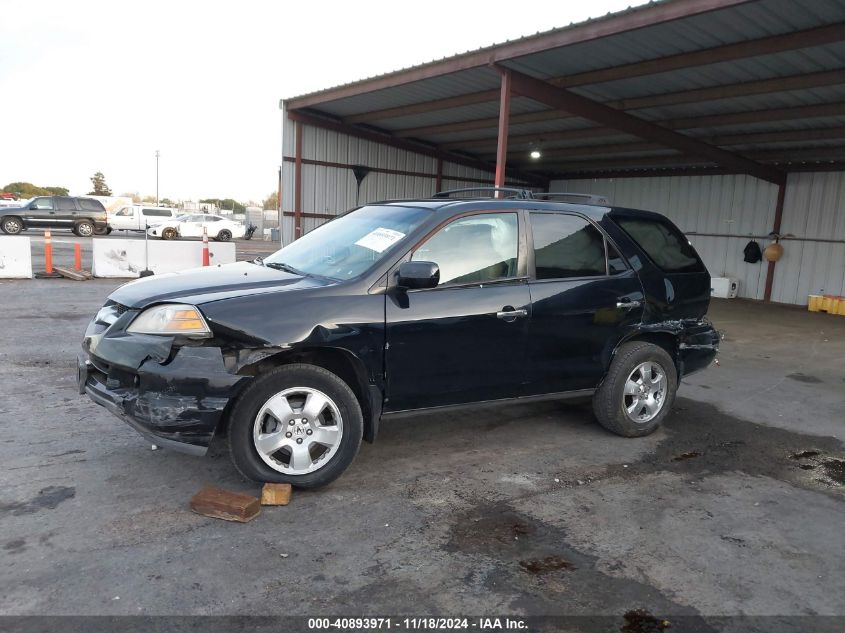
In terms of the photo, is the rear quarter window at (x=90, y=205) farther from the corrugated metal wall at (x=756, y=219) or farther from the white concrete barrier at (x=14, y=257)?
the corrugated metal wall at (x=756, y=219)

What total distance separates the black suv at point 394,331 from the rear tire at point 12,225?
2644 centimetres

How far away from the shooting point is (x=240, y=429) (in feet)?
11.5

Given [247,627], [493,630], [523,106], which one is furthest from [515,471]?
[523,106]

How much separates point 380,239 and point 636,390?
2.32 meters

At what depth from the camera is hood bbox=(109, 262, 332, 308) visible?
3650 mm

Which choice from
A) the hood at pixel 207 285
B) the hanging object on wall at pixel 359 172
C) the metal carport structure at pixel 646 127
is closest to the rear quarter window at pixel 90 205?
the metal carport structure at pixel 646 127

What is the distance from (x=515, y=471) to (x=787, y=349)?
24.5 feet

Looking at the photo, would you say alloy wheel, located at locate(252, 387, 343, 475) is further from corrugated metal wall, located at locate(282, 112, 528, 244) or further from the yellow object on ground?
the yellow object on ground

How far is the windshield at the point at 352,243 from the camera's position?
160 inches

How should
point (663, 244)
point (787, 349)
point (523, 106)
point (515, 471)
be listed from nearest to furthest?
point (515, 471) → point (663, 244) → point (787, 349) → point (523, 106)

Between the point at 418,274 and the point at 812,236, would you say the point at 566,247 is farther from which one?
the point at 812,236

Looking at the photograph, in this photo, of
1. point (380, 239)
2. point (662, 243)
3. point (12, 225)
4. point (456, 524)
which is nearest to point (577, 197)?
point (662, 243)

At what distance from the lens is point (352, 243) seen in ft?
14.3

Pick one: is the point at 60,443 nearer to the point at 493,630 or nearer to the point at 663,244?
the point at 493,630
